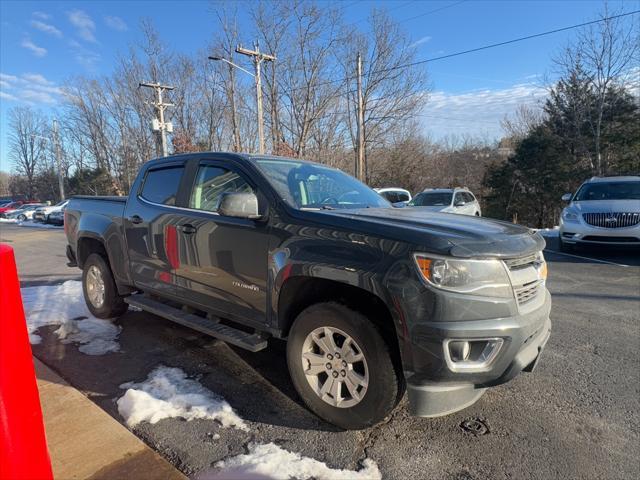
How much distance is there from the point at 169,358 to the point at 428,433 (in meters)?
2.35

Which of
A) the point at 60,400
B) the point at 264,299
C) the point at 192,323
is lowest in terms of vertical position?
the point at 60,400

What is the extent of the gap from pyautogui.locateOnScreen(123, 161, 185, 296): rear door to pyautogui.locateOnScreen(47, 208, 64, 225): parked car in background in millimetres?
28202

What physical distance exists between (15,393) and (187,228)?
6.60ft

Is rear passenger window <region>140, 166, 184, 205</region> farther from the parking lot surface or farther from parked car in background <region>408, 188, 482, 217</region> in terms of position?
parked car in background <region>408, 188, 482, 217</region>

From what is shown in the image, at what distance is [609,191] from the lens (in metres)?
9.98

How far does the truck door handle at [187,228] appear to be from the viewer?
142 inches

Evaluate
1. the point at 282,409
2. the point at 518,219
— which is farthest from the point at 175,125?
the point at 282,409

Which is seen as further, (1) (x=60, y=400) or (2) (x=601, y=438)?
(1) (x=60, y=400)

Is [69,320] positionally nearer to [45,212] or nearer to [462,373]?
[462,373]

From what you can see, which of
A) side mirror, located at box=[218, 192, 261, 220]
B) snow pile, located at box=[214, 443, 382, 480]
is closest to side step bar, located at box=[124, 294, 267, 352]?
snow pile, located at box=[214, 443, 382, 480]

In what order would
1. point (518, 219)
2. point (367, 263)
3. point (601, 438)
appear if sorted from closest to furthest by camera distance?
1. point (367, 263)
2. point (601, 438)
3. point (518, 219)

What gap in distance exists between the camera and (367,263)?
2504mm

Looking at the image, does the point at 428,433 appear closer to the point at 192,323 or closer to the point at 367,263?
the point at 367,263

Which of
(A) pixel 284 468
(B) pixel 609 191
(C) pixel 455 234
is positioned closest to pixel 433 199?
(B) pixel 609 191
